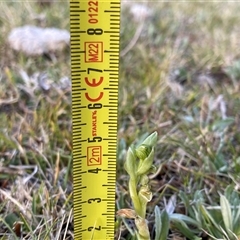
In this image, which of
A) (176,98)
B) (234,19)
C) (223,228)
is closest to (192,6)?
(234,19)

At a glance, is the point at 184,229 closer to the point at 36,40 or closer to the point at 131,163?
the point at 131,163

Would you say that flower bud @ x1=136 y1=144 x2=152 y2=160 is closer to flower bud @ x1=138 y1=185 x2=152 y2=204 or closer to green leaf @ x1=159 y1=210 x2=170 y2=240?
flower bud @ x1=138 y1=185 x2=152 y2=204

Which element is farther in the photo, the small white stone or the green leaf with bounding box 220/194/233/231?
the small white stone

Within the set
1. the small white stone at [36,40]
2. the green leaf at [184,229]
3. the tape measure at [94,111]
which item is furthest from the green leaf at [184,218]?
the small white stone at [36,40]

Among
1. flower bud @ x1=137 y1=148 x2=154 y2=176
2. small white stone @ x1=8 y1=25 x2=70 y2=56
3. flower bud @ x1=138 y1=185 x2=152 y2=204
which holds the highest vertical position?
small white stone @ x1=8 y1=25 x2=70 y2=56

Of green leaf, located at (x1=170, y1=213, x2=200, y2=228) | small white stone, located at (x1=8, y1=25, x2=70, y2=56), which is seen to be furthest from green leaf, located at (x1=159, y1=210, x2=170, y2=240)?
small white stone, located at (x1=8, y1=25, x2=70, y2=56)

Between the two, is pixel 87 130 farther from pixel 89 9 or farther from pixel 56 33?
pixel 56 33

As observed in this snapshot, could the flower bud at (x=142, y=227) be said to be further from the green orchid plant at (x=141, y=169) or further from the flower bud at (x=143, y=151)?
the flower bud at (x=143, y=151)

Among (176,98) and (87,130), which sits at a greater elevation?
(176,98)
